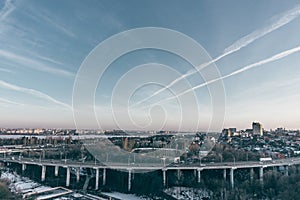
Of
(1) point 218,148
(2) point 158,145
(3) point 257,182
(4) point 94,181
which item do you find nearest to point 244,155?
(1) point 218,148

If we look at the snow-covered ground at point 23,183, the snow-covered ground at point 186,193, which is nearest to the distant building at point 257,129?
the snow-covered ground at point 186,193

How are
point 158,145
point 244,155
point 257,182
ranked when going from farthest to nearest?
point 158,145 → point 244,155 → point 257,182

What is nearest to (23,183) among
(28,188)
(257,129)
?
(28,188)

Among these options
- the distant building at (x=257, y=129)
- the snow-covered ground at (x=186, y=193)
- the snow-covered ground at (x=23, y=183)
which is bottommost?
the snow-covered ground at (x=23, y=183)

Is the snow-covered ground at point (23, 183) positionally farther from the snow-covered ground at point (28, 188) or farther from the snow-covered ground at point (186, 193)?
the snow-covered ground at point (186, 193)

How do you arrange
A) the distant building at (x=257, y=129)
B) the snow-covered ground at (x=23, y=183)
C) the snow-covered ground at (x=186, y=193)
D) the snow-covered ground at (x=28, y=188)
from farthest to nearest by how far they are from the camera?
1. the distant building at (x=257, y=129)
2. the snow-covered ground at (x=23, y=183)
3. the snow-covered ground at (x=186, y=193)
4. the snow-covered ground at (x=28, y=188)

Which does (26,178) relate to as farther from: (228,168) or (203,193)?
(228,168)

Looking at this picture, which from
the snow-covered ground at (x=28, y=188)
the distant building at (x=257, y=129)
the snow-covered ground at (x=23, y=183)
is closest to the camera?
the snow-covered ground at (x=28, y=188)

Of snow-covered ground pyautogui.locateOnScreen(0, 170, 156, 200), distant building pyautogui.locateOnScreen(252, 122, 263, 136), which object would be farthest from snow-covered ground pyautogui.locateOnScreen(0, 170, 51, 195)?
distant building pyautogui.locateOnScreen(252, 122, 263, 136)

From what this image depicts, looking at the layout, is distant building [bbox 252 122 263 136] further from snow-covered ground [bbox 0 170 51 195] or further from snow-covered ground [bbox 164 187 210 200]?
snow-covered ground [bbox 0 170 51 195]
